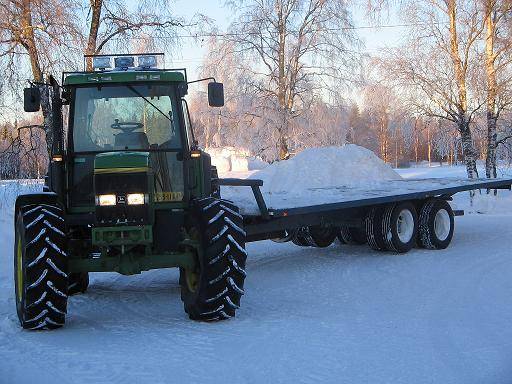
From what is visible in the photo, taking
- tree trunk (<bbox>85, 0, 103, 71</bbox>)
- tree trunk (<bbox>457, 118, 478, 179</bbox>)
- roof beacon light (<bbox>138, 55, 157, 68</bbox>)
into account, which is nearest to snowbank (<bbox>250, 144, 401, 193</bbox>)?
tree trunk (<bbox>457, 118, 478, 179</bbox>)

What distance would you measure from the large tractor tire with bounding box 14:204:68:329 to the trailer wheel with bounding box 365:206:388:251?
20.3 feet

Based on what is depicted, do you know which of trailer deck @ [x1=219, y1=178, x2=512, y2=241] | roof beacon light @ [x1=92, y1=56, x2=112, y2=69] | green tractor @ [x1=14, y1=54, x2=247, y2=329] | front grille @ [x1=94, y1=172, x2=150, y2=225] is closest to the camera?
green tractor @ [x1=14, y1=54, x2=247, y2=329]

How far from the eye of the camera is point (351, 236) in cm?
1177

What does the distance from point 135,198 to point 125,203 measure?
11 cm

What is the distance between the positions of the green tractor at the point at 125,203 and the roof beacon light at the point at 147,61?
0.04 feet

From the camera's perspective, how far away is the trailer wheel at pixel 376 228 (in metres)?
10.6

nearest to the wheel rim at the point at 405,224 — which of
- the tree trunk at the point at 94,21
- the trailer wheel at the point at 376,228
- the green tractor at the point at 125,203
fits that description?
the trailer wheel at the point at 376,228

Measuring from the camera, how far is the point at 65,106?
6906 millimetres

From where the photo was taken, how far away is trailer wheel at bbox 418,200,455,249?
11031mm

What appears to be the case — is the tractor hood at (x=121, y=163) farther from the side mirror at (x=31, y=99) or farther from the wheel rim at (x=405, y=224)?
the wheel rim at (x=405, y=224)

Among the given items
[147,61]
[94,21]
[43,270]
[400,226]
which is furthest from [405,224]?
[94,21]

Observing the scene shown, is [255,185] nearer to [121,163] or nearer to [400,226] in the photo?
[121,163]

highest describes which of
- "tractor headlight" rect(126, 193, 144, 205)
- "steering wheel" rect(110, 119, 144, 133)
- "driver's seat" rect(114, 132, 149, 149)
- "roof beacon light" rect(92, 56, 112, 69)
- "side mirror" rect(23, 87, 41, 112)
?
"roof beacon light" rect(92, 56, 112, 69)

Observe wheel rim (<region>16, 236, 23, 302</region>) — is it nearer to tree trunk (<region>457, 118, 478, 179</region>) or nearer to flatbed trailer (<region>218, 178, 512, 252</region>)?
flatbed trailer (<region>218, 178, 512, 252</region>)
